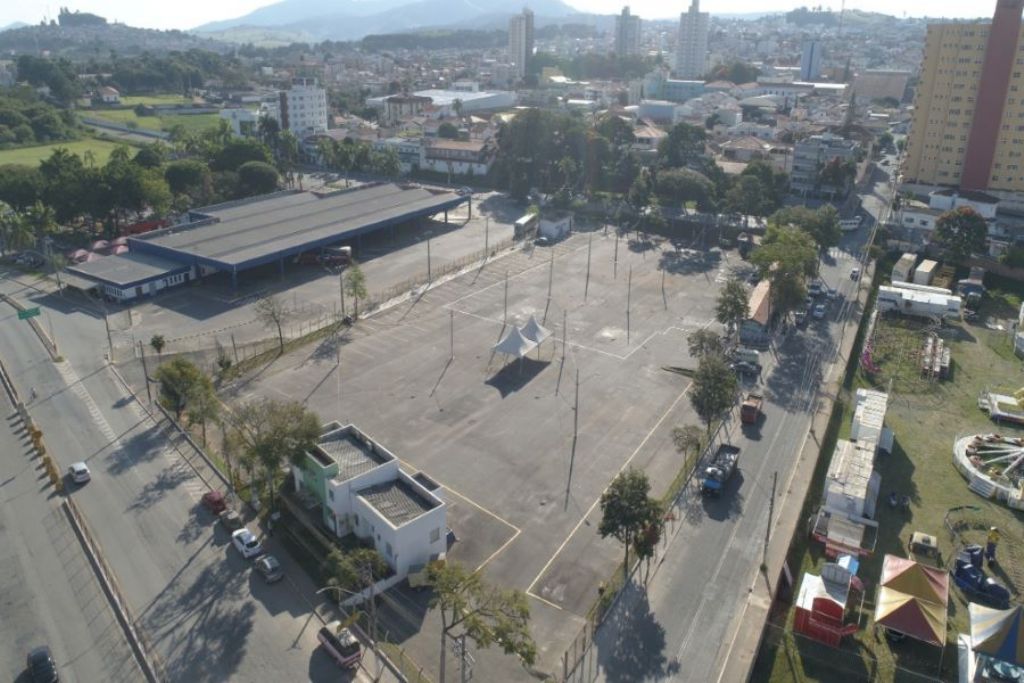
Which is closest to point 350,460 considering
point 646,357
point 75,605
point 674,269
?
point 75,605

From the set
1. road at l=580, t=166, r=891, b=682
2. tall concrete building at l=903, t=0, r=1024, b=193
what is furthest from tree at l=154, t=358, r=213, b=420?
tall concrete building at l=903, t=0, r=1024, b=193

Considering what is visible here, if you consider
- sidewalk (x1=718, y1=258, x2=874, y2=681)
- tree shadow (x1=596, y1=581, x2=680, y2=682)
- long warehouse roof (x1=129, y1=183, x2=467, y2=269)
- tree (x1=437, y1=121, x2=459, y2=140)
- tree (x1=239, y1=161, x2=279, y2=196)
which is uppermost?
tree (x1=437, y1=121, x2=459, y2=140)

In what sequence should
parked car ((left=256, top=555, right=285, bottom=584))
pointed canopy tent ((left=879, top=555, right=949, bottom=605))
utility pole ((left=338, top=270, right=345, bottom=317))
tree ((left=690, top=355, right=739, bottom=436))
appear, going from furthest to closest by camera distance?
utility pole ((left=338, top=270, right=345, bottom=317)) < tree ((left=690, top=355, right=739, bottom=436)) < parked car ((left=256, top=555, right=285, bottom=584)) < pointed canopy tent ((left=879, top=555, right=949, bottom=605))

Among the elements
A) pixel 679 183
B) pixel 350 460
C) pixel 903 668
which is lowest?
pixel 903 668

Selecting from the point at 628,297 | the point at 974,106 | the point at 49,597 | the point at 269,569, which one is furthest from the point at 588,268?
the point at 974,106

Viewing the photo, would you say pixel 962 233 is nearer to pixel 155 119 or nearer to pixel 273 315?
pixel 273 315

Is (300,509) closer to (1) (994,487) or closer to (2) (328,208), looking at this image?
(1) (994,487)

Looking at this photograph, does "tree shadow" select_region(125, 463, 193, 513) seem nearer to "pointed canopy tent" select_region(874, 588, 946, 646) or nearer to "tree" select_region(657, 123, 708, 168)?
"pointed canopy tent" select_region(874, 588, 946, 646)
